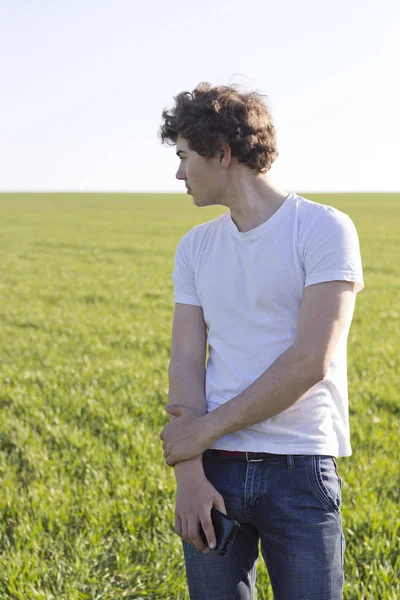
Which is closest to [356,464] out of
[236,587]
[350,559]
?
[350,559]

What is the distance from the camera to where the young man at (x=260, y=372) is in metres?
2.20

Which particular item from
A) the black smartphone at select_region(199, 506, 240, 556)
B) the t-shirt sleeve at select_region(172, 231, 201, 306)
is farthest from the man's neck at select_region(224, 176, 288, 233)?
the black smartphone at select_region(199, 506, 240, 556)

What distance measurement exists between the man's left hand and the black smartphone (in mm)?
218

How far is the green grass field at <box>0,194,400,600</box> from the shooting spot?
402 cm

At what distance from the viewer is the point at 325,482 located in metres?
2.26

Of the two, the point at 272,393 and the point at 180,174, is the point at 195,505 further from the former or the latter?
the point at 180,174

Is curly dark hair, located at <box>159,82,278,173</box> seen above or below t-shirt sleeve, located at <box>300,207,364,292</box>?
above

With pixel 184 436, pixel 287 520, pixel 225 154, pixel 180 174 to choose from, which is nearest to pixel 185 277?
pixel 180 174

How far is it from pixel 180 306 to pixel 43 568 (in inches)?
88.8

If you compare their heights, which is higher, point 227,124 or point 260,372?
point 227,124

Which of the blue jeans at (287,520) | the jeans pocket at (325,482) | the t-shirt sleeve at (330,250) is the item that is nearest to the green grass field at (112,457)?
the blue jeans at (287,520)

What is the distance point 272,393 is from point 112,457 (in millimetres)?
3790

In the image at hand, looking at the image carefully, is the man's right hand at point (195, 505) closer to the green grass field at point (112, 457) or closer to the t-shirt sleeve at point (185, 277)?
the t-shirt sleeve at point (185, 277)

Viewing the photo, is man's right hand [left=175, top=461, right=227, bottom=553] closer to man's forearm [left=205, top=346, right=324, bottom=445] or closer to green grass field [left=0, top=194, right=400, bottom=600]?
man's forearm [left=205, top=346, right=324, bottom=445]
